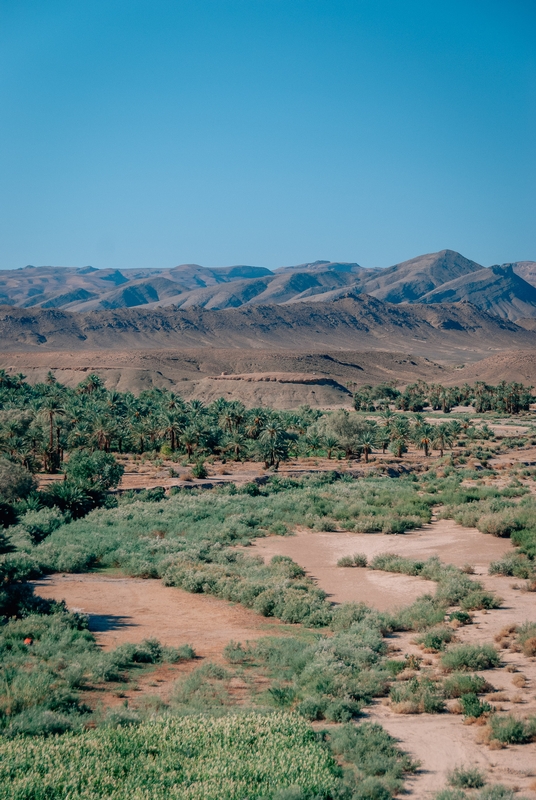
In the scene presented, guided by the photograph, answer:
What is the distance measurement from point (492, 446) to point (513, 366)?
265 ft

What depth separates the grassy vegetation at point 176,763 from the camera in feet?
34.1

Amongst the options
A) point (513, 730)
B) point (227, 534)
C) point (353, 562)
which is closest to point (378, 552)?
point (353, 562)

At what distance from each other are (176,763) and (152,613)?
10.9m

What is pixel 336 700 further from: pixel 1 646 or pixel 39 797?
pixel 1 646

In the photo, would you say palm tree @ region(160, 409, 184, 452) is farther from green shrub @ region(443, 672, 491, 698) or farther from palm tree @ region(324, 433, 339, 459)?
green shrub @ region(443, 672, 491, 698)

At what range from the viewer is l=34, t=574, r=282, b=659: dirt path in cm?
1952

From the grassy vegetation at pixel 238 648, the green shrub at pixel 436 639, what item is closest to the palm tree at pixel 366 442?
the grassy vegetation at pixel 238 648

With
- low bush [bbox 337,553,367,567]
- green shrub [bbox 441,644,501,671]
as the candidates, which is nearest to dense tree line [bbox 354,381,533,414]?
low bush [bbox 337,553,367,567]

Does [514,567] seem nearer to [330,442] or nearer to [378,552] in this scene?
[378,552]

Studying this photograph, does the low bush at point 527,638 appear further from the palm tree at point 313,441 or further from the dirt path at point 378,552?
the palm tree at point 313,441

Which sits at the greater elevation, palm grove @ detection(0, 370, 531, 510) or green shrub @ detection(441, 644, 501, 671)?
palm grove @ detection(0, 370, 531, 510)

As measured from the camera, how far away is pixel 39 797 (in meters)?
10.1

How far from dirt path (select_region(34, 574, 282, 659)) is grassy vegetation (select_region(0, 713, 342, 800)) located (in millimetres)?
5762

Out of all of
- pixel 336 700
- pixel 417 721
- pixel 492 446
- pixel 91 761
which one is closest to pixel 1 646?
pixel 91 761
